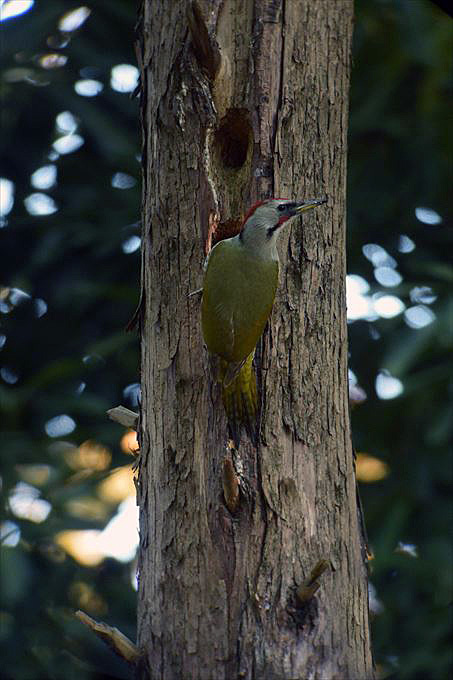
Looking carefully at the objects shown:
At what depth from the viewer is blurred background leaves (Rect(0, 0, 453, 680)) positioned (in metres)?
4.61

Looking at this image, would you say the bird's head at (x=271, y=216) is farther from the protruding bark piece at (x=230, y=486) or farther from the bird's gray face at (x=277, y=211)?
the protruding bark piece at (x=230, y=486)

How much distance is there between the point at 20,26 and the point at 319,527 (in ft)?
9.43

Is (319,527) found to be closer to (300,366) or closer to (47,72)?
(300,366)

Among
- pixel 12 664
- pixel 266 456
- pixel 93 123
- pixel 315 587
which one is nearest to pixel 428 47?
pixel 93 123

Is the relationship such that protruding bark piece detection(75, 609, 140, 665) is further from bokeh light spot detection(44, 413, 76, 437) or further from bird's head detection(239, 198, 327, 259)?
bokeh light spot detection(44, 413, 76, 437)

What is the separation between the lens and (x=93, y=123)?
4789 millimetres

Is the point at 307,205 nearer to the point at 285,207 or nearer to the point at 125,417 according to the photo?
the point at 285,207

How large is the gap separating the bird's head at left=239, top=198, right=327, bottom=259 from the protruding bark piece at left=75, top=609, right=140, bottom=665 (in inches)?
47.1

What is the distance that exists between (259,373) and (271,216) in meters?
0.48

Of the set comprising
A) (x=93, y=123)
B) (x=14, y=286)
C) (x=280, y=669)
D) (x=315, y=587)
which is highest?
(x=93, y=123)

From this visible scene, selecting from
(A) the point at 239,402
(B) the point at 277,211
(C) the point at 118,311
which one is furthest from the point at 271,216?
(C) the point at 118,311

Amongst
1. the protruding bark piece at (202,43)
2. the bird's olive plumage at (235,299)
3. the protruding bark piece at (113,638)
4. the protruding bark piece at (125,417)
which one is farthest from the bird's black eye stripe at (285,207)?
the protruding bark piece at (113,638)

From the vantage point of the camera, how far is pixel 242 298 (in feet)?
10.2

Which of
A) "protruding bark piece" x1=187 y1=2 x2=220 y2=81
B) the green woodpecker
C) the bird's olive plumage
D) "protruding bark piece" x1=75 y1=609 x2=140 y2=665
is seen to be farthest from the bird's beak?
"protruding bark piece" x1=75 y1=609 x2=140 y2=665
